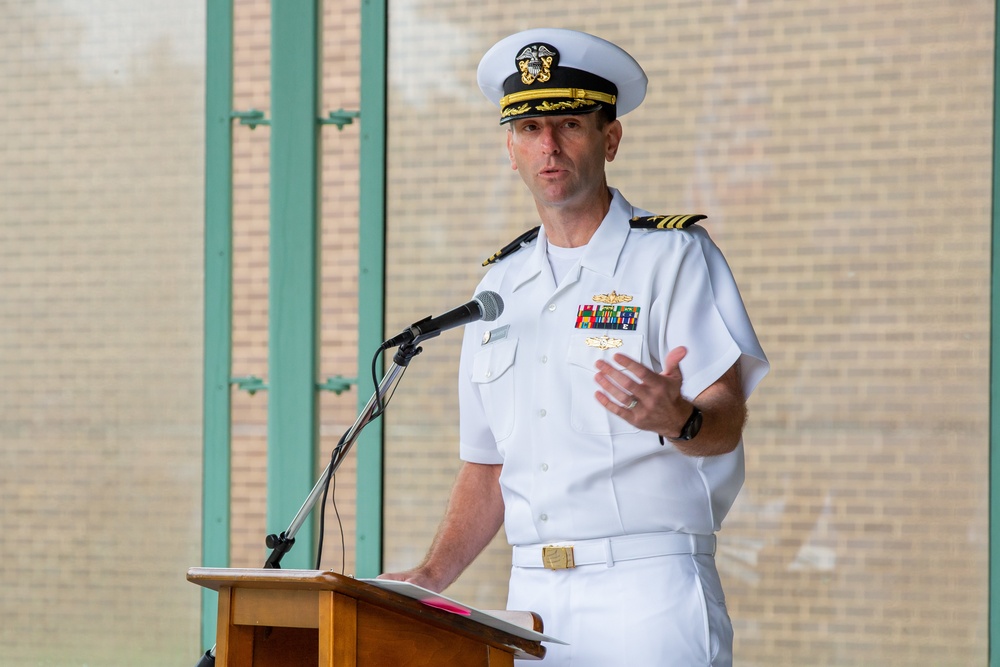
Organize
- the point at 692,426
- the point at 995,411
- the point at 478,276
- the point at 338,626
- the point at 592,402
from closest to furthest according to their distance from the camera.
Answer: the point at 338,626
the point at 692,426
the point at 592,402
the point at 995,411
the point at 478,276

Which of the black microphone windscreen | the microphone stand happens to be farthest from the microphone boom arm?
the black microphone windscreen

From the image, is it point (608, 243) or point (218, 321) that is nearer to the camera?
point (608, 243)

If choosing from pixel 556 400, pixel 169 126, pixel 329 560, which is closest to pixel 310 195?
pixel 169 126

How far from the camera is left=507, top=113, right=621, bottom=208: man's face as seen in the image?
2.33m

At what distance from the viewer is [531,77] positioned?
7.84 ft

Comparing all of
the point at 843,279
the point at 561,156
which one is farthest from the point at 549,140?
the point at 843,279

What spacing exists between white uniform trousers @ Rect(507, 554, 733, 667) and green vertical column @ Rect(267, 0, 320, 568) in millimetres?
1647

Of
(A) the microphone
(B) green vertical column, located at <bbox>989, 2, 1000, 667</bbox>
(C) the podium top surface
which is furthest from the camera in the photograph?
(B) green vertical column, located at <bbox>989, 2, 1000, 667</bbox>

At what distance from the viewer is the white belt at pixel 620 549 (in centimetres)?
215

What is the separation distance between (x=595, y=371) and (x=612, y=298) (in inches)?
5.8

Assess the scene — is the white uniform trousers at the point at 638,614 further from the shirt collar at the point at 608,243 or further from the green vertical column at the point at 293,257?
the green vertical column at the point at 293,257

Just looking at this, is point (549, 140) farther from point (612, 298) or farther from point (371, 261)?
point (371, 261)

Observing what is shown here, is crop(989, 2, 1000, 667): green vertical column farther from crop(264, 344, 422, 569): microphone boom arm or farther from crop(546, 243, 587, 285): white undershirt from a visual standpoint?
crop(264, 344, 422, 569): microphone boom arm

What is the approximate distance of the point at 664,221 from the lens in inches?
93.0
